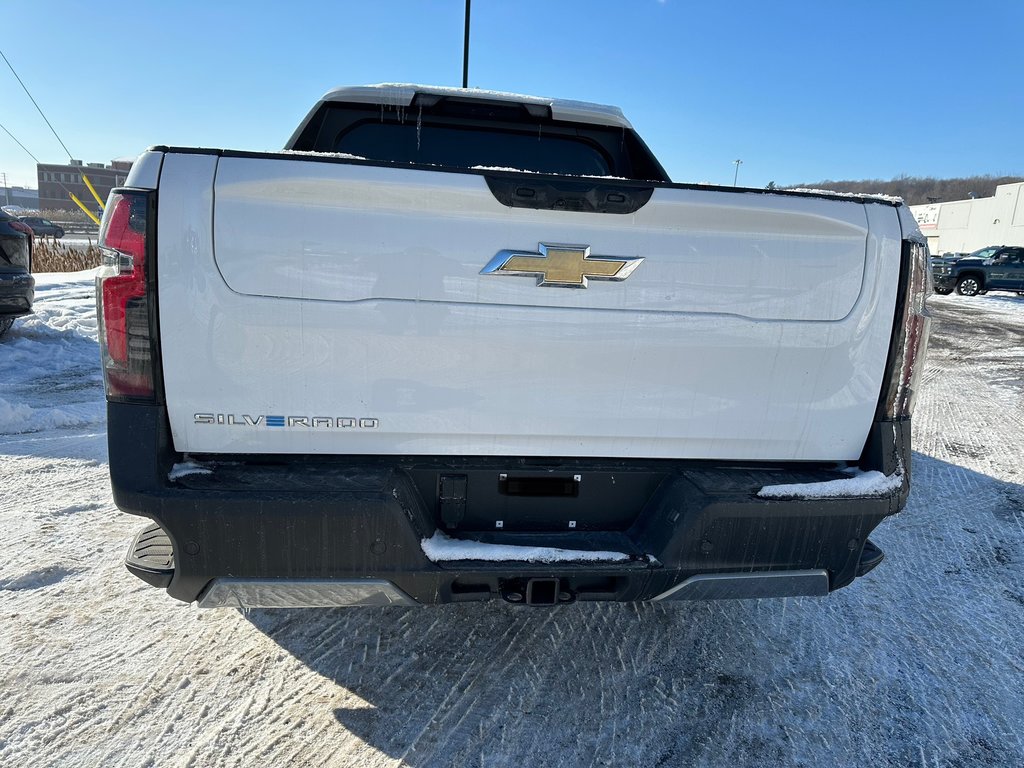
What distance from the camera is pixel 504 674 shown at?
2.50m

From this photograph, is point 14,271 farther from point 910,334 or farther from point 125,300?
point 910,334

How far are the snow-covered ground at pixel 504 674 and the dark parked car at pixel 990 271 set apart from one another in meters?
25.4

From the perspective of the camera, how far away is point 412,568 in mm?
1959

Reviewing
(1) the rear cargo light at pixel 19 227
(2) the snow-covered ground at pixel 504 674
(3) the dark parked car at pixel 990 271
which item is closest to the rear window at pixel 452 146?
(2) the snow-covered ground at pixel 504 674

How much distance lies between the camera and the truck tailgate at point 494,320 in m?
1.82

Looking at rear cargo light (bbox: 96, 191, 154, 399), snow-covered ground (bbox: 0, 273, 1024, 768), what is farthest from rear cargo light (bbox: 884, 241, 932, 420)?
rear cargo light (bbox: 96, 191, 154, 399)

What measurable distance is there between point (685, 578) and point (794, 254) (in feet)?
3.75

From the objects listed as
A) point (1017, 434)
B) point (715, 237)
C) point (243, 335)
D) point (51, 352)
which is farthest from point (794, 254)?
point (51, 352)

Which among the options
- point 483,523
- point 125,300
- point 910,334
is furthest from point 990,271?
point 125,300

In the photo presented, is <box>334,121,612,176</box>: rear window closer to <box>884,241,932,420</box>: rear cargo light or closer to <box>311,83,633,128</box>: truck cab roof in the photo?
<box>311,83,633,128</box>: truck cab roof

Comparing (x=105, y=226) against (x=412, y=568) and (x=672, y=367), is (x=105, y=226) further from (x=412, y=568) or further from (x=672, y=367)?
(x=672, y=367)

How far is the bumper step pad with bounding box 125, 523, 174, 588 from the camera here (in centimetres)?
195

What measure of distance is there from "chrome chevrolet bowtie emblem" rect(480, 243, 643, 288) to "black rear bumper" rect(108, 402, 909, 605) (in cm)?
63

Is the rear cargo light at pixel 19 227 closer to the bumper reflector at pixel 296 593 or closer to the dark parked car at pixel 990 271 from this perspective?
the bumper reflector at pixel 296 593
